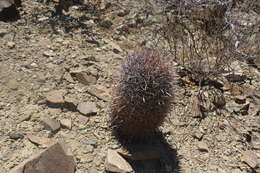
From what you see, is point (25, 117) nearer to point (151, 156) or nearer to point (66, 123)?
point (66, 123)

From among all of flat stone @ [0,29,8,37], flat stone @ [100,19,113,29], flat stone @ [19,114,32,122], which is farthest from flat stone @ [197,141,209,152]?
flat stone @ [0,29,8,37]

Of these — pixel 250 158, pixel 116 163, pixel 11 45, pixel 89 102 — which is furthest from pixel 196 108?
pixel 11 45

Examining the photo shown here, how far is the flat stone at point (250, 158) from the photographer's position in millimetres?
2874

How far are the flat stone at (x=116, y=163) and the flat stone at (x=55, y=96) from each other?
0.65 metres

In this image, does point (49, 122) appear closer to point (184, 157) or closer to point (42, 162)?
point (42, 162)

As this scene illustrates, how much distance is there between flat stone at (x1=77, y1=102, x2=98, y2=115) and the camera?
2.85 metres

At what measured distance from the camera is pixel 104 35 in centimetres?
379

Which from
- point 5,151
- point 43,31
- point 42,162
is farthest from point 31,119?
point 43,31

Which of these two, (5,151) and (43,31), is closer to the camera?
(5,151)

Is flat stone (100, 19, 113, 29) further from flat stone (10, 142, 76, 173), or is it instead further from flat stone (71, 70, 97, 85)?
flat stone (10, 142, 76, 173)

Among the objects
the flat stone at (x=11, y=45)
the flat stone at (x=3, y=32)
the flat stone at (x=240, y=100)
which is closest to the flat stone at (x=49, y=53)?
the flat stone at (x=11, y=45)

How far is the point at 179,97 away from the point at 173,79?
921 mm

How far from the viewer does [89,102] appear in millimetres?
2951

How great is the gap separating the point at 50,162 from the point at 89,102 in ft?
2.73
